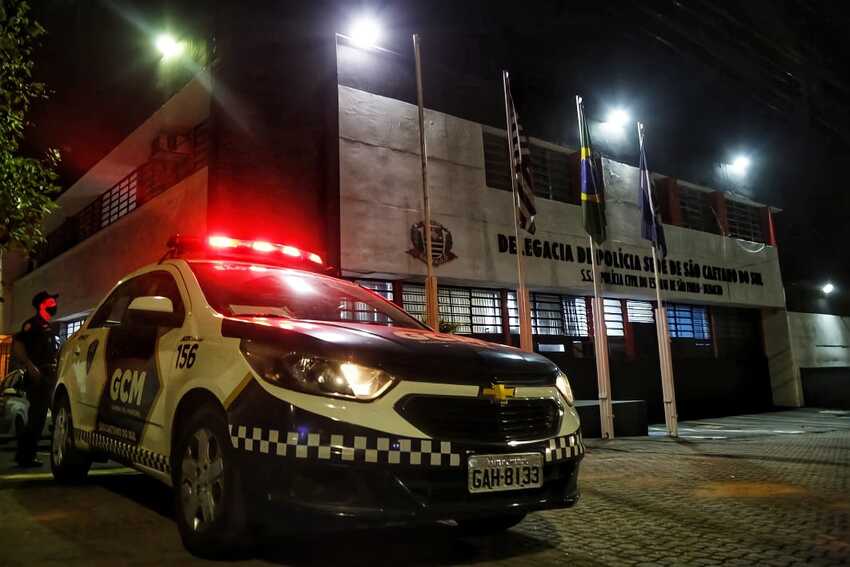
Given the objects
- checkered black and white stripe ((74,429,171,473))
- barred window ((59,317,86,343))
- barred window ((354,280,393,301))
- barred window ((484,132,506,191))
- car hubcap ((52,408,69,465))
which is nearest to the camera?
checkered black and white stripe ((74,429,171,473))

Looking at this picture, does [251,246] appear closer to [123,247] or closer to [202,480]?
[202,480]

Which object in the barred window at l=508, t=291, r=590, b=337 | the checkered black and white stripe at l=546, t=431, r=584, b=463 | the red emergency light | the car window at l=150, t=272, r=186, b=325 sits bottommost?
the checkered black and white stripe at l=546, t=431, r=584, b=463

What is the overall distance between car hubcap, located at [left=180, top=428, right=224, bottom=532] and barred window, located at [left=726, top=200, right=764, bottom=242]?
1800 cm

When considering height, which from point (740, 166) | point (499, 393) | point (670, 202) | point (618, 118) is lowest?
point (499, 393)

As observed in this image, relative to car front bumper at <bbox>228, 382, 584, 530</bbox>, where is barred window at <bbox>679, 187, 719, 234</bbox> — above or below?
above

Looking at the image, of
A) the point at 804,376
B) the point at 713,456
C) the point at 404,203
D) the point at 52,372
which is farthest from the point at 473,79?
the point at 804,376

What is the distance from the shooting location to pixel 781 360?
58.8 ft

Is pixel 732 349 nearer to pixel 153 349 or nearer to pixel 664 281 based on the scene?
pixel 664 281

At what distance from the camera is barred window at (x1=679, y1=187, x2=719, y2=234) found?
16797mm

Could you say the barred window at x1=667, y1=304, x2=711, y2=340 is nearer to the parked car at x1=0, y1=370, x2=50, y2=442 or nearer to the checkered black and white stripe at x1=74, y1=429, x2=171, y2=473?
the parked car at x1=0, y1=370, x2=50, y2=442

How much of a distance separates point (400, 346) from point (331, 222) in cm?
720

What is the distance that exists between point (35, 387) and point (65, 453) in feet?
5.17

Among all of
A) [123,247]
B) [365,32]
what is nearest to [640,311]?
[365,32]

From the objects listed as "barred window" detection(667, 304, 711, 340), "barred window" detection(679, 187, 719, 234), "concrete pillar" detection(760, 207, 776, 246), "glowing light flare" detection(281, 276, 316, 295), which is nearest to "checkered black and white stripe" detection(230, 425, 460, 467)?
"glowing light flare" detection(281, 276, 316, 295)
